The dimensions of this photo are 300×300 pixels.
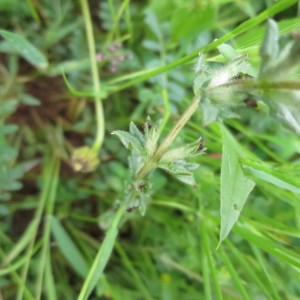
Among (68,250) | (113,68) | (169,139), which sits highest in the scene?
(169,139)

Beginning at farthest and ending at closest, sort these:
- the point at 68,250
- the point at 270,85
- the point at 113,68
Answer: the point at 113,68 < the point at 68,250 < the point at 270,85

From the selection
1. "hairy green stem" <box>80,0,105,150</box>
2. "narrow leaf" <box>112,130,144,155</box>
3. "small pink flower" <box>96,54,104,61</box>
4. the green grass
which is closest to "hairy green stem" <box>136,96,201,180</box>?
"narrow leaf" <box>112,130,144,155</box>

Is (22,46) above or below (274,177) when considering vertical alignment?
above

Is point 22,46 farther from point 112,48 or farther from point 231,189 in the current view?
point 231,189

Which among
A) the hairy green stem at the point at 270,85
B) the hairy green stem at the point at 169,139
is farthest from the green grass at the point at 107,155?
the hairy green stem at the point at 270,85

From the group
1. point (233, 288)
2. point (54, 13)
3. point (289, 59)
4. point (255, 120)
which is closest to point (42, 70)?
point (54, 13)

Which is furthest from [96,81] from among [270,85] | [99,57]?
[270,85]

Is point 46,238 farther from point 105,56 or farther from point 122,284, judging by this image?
point 105,56
